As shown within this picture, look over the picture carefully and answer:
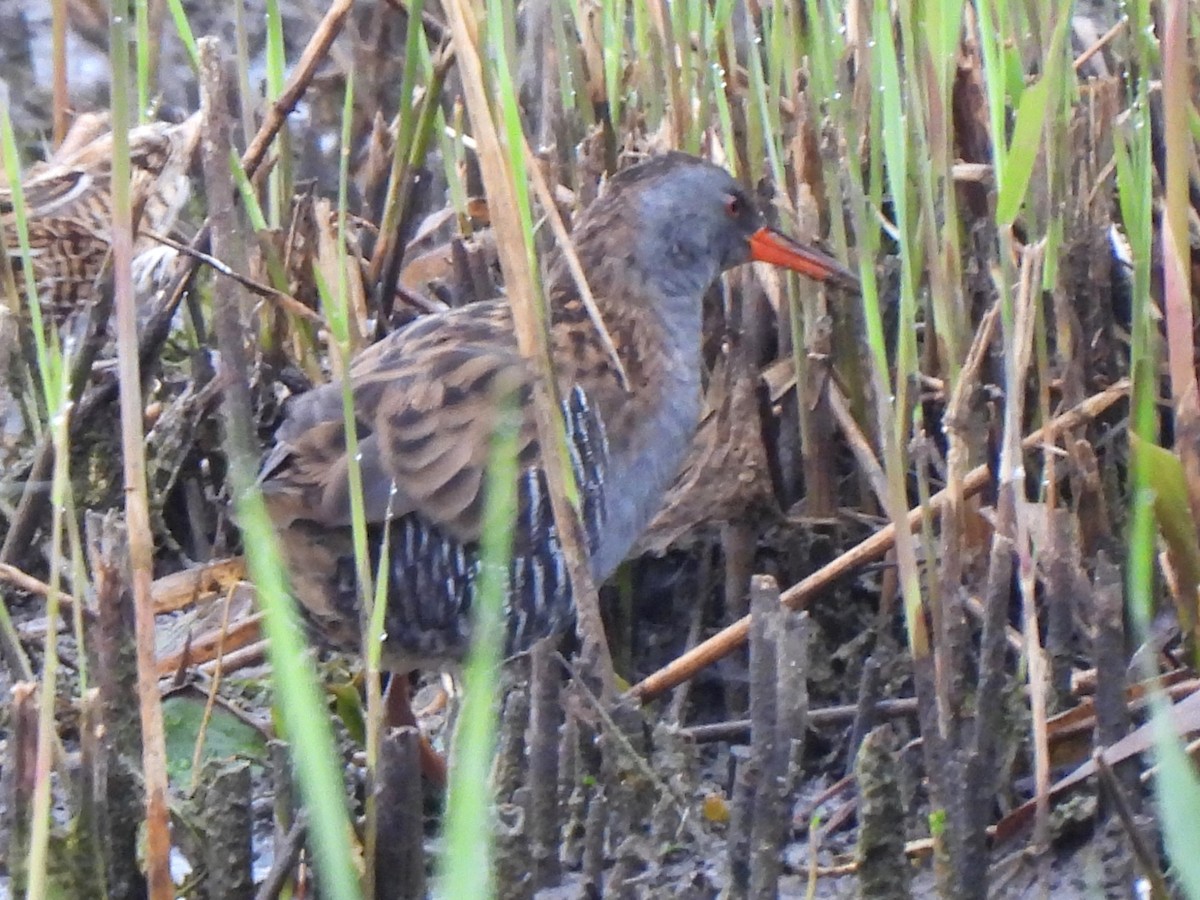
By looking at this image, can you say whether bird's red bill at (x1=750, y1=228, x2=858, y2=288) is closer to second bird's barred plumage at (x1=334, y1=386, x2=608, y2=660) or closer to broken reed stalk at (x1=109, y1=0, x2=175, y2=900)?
second bird's barred plumage at (x1=334, y1=386, x2=608, y2=660)

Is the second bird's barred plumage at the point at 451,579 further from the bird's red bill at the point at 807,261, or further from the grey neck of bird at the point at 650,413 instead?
the bird's red bill at the point at 807,261

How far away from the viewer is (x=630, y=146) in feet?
7.84

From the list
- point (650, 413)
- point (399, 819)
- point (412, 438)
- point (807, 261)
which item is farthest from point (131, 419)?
point (807, 261)

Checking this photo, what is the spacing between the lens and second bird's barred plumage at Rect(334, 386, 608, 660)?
5.89 ft

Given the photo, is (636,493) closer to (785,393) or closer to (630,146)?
(785,393)

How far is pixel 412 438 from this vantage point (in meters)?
1.82

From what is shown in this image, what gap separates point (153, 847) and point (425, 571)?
25.2 inches

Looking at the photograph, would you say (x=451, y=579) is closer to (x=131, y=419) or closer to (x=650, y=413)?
(x=650, y=413)

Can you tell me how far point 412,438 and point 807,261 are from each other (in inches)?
21.3

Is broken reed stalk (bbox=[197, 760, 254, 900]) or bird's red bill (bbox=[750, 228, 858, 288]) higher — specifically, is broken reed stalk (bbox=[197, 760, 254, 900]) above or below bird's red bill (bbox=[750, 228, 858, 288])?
below

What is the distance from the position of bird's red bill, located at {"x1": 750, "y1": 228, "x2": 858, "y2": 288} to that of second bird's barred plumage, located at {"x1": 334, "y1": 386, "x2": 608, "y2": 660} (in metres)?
0.39

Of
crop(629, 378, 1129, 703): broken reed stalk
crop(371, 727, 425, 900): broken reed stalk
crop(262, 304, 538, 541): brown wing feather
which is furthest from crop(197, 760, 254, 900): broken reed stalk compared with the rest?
crop(629, 378, 1129, 703): broken reed stalk

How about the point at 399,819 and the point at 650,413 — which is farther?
the point at 650,413

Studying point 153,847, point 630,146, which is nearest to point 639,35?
point 630,146
